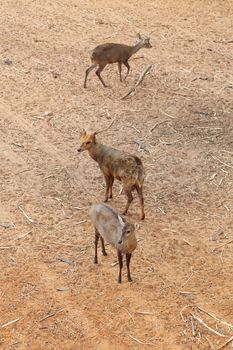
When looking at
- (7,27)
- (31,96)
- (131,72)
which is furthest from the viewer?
→ (7,27)

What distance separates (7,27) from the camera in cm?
1594

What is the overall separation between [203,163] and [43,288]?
3.96 meters

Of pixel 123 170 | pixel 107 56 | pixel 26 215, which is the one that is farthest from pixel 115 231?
pixel 107 56

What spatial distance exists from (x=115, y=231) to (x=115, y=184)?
2566mm

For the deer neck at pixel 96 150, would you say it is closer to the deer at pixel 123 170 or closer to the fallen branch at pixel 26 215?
the deer at pixel 123 170

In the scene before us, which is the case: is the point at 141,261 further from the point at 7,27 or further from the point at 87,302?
the point at 7,27

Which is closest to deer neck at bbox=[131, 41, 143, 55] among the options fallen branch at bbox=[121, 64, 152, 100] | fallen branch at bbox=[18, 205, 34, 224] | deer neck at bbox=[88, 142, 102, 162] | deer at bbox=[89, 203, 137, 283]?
fallen branch at bbox=[121, 64, 152, 100]

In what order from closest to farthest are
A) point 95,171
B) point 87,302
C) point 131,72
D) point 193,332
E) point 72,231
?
1. point 193,332
2. point 87,302
3. point 72,231
4. point 95,171
5. point 131,72

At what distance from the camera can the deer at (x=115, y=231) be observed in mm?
7432

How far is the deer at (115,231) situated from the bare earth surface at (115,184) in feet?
1.40

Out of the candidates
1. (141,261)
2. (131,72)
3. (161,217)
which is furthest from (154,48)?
(141,261)

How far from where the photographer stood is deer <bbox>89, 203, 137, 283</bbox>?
24.4 feet

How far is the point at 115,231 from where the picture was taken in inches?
298

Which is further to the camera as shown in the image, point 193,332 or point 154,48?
point 154,48
